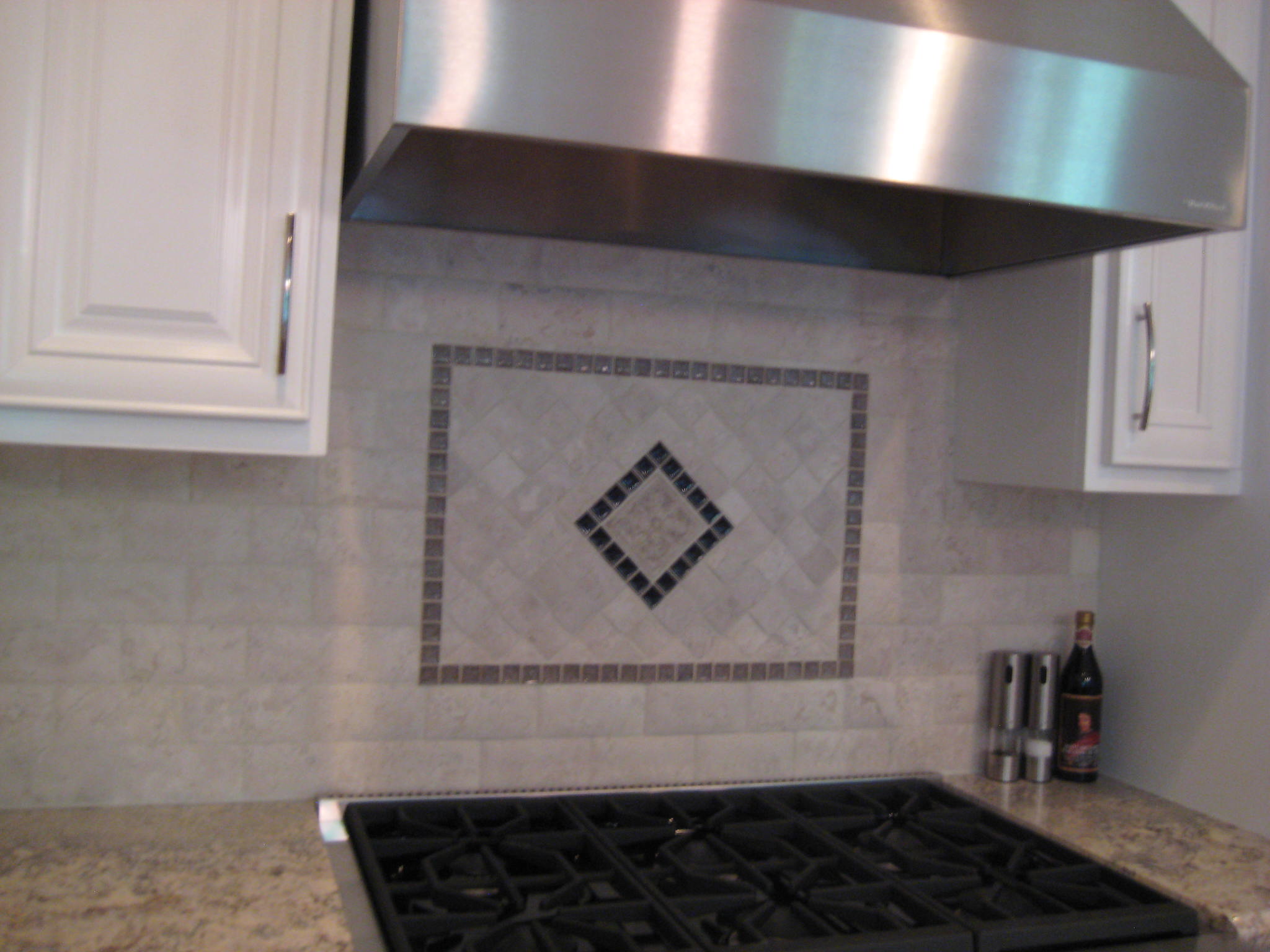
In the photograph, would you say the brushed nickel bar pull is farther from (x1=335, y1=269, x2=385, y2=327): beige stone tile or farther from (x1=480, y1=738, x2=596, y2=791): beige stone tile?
(x1=480, y1=738, x2=596, y2=791): beige stone tile

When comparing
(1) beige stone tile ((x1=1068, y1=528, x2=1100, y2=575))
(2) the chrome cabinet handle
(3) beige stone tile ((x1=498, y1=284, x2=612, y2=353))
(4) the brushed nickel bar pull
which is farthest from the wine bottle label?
(4) the brushed nickel bar pull

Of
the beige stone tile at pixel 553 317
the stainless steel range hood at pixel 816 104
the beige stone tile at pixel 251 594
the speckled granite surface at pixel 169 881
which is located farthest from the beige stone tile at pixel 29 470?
the beige stone tile at pixel 553 317

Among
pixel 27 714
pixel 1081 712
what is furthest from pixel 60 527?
pixel 1081 712

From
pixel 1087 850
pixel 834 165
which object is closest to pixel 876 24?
pixel 834 165

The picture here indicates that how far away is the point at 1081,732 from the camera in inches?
83.7

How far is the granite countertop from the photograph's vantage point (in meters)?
1.32

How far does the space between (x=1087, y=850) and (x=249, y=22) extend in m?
1.60

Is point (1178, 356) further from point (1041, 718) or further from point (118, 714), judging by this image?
point (118, 714)

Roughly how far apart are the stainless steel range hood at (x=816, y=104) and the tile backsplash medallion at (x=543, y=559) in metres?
0.26

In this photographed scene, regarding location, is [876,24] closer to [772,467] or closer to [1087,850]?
[772,467]

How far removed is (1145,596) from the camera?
2.16m

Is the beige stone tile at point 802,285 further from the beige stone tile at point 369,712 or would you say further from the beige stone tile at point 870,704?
the beige stone tile at point 369,712

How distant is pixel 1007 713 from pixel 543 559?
89cm

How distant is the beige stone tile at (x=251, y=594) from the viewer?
176 centimetres
